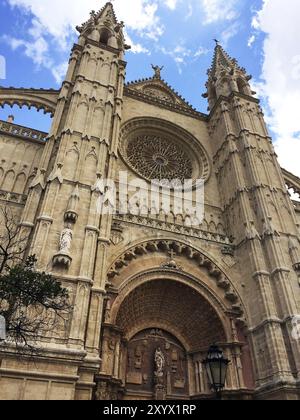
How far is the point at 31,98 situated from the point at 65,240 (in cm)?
1132

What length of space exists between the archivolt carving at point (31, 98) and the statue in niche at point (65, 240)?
398 inches

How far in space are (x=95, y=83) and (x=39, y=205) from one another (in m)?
8.56

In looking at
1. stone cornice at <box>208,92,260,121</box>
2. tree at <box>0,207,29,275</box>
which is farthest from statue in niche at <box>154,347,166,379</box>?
stone cornice at <box>208,92,260,121</box>

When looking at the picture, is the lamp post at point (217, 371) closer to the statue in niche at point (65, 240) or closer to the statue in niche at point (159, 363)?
the statue in niche at point (65, 240)

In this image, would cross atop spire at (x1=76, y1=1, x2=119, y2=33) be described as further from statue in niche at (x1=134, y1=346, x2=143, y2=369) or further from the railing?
statue in niche at (x1=134, y1=346, x2=143, y2=369)

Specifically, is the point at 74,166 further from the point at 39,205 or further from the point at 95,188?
the point at 39,205

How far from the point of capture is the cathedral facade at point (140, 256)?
1072 cm

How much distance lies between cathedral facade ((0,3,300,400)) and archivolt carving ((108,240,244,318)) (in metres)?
0.05

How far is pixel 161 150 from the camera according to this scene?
21.1 metres

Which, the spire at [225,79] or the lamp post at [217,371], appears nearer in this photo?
the lamp post at [217,371]

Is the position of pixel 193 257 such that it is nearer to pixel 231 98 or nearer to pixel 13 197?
pixel 13 197

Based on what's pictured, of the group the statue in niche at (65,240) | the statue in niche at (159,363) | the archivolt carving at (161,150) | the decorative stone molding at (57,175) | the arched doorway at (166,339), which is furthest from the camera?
the archivolt carving at (161,150)

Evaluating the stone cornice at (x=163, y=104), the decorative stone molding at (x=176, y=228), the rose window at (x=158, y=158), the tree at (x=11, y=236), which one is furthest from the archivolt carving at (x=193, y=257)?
the stone cornice at (x=163, y=104)
